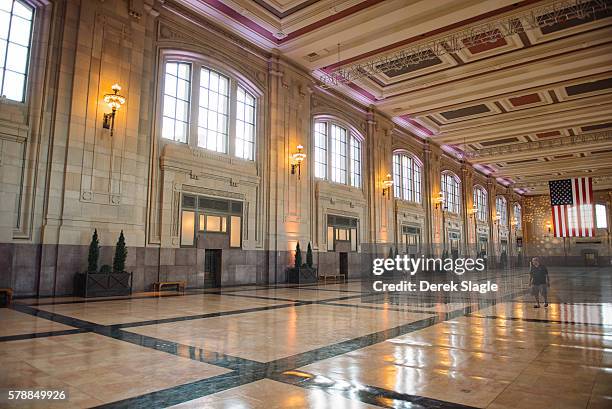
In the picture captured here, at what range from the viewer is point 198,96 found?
577 inches

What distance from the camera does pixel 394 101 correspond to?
22.3 meters

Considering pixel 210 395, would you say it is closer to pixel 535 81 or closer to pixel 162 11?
pixel 162 11

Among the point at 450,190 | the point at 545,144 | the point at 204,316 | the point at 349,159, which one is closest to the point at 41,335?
the point at 204,316

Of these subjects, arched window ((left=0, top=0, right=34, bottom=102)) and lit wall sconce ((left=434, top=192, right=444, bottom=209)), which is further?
lit wall sconce ((left=434, top=192, right=444, bottom=209))

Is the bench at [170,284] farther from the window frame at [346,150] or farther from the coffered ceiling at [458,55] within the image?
the coffered ceiling at [458,55]

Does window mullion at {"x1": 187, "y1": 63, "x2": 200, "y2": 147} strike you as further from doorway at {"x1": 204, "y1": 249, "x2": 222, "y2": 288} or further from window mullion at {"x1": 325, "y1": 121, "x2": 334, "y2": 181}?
window mullion at {"x1": 325, "y1": 121, "x2": 334, "y2": 181}

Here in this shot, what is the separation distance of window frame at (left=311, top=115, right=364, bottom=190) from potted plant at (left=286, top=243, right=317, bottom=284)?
14.3ft

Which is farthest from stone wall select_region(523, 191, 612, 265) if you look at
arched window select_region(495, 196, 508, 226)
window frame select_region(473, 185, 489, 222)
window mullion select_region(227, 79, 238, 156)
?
window mullion select_region(227, 79, 238, 156)

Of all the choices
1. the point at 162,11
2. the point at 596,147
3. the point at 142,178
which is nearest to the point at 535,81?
the point at 596,147

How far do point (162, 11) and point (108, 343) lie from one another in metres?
11.6

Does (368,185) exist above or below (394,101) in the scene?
below

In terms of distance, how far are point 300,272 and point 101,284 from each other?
7647 mm

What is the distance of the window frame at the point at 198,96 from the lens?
13.6 m

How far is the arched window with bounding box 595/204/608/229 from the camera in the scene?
45.9 m
